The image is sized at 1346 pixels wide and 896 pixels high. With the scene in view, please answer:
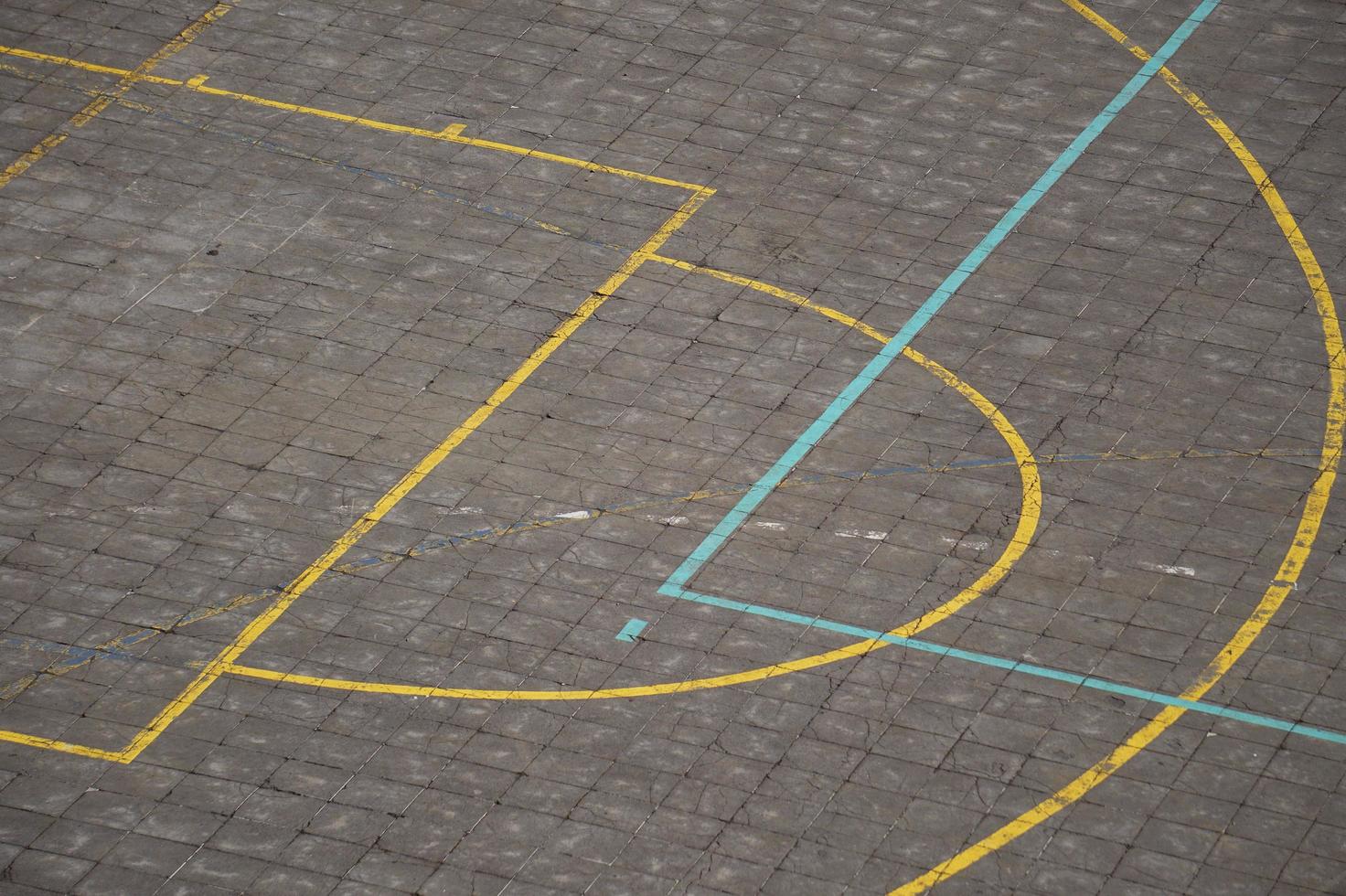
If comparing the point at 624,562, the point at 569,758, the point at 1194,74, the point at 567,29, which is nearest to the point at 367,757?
the point at 569,758

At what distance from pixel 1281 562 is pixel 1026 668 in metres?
3.17

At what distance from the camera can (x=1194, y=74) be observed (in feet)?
100

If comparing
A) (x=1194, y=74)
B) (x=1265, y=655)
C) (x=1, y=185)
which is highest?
(x=1, y=185)

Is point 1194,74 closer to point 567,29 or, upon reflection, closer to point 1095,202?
point 1095,202

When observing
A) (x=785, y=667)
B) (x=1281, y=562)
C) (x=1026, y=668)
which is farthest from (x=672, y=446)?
(x=1281, y=562)

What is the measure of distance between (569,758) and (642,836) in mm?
1178

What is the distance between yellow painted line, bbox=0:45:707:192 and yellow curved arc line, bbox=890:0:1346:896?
22.9ft

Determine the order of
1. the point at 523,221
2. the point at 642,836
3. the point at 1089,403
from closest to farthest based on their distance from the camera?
the point at 642,836 → the point at 1089,403 → the point at 523,221

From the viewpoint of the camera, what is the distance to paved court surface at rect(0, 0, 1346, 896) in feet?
68.5

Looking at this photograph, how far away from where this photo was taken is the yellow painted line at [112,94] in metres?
29.2

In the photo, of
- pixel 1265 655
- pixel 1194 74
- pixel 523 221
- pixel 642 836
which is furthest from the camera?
pixel 1194 74

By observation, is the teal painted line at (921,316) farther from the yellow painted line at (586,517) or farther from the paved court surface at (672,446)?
the yellow painted line at (586,517)

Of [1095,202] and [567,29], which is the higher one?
[567,29]

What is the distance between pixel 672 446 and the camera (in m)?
24.9
